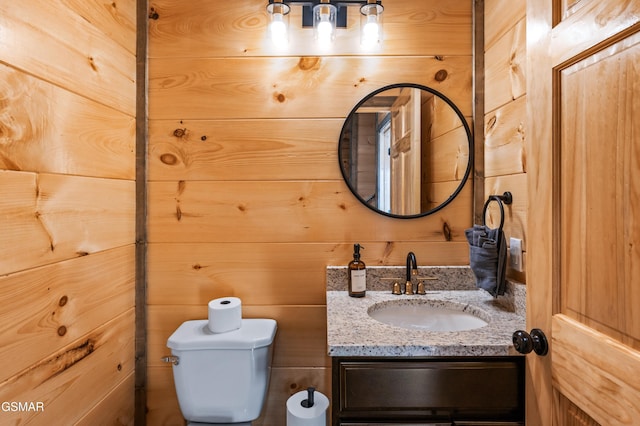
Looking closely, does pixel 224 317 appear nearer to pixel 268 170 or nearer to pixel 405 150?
pixel 268 170

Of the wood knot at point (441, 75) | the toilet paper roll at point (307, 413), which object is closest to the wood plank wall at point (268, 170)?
the wood knot at point (441, 75)

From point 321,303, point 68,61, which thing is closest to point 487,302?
point 321,303

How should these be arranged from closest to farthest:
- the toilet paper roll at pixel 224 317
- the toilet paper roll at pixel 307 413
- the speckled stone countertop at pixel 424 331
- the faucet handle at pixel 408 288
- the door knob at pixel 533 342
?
1. the door knob at pixel 533 342
2. the speckled stone countertop at pixel 424 331
3. the toilet paper roll at pixel 307 413
4. the toilet paper roll at pixel 224 317
5. the faucet handle at pixel 408 288

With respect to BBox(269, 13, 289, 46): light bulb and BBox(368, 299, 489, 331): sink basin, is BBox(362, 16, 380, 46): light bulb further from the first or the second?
BBox(368, 299, 489, 331): sink basin

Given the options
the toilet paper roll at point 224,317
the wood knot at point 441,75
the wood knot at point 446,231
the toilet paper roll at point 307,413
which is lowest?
the toilet paper roll at point 307,413

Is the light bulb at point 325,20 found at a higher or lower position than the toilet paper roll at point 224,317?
higher

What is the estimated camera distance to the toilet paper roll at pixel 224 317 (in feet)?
4.37

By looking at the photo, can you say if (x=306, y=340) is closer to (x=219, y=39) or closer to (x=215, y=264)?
(x=215, y=264)

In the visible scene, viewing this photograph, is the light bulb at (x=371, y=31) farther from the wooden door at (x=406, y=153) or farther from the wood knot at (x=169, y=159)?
the wood knot at (x=169, y=159)

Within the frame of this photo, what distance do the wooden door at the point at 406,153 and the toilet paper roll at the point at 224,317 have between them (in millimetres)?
760

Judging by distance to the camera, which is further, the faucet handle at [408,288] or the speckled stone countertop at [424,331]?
the faucet handle at [408,288]

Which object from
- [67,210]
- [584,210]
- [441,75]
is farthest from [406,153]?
[67,210]

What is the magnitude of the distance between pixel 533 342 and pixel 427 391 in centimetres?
31

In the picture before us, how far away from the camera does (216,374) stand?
50.2 inches
